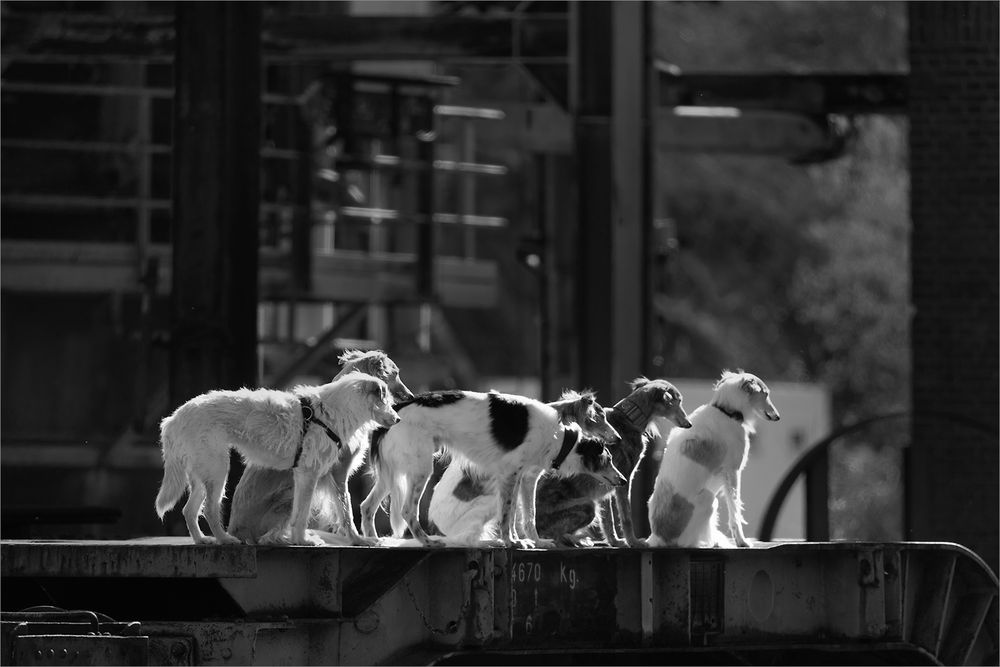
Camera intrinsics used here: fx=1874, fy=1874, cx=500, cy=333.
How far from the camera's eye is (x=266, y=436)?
31.0 feet

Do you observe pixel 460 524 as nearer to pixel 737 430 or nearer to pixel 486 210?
pixel 737 430

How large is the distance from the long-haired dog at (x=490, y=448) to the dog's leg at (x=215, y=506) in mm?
993

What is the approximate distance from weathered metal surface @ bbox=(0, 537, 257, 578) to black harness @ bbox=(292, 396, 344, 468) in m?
0.63

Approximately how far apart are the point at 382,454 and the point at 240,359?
4.18 meters

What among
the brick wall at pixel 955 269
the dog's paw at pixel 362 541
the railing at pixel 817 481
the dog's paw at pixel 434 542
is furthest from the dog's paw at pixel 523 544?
the brick wall at pixel 955 269

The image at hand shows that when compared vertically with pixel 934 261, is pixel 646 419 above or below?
below

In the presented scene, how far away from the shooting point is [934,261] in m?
17.8

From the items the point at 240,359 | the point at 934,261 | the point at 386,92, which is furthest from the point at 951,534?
the point at 386,92

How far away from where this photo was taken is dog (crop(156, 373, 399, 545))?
30.8ft

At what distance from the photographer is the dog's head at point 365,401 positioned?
31.4ft

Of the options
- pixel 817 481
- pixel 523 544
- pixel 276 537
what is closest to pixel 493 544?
pixel 523 544

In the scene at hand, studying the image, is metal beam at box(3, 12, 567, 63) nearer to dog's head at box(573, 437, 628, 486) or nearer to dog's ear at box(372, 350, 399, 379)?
dog's ear at box(372, 350, 399, 379)

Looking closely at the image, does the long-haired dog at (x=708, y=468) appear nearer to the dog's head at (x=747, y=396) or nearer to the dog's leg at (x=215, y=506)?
the dog's head at (x=747, y=396)

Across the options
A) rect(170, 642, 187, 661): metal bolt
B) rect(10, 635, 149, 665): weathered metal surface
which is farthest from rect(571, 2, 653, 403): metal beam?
rect(10, 635, 149, 665): weathered metal surface
